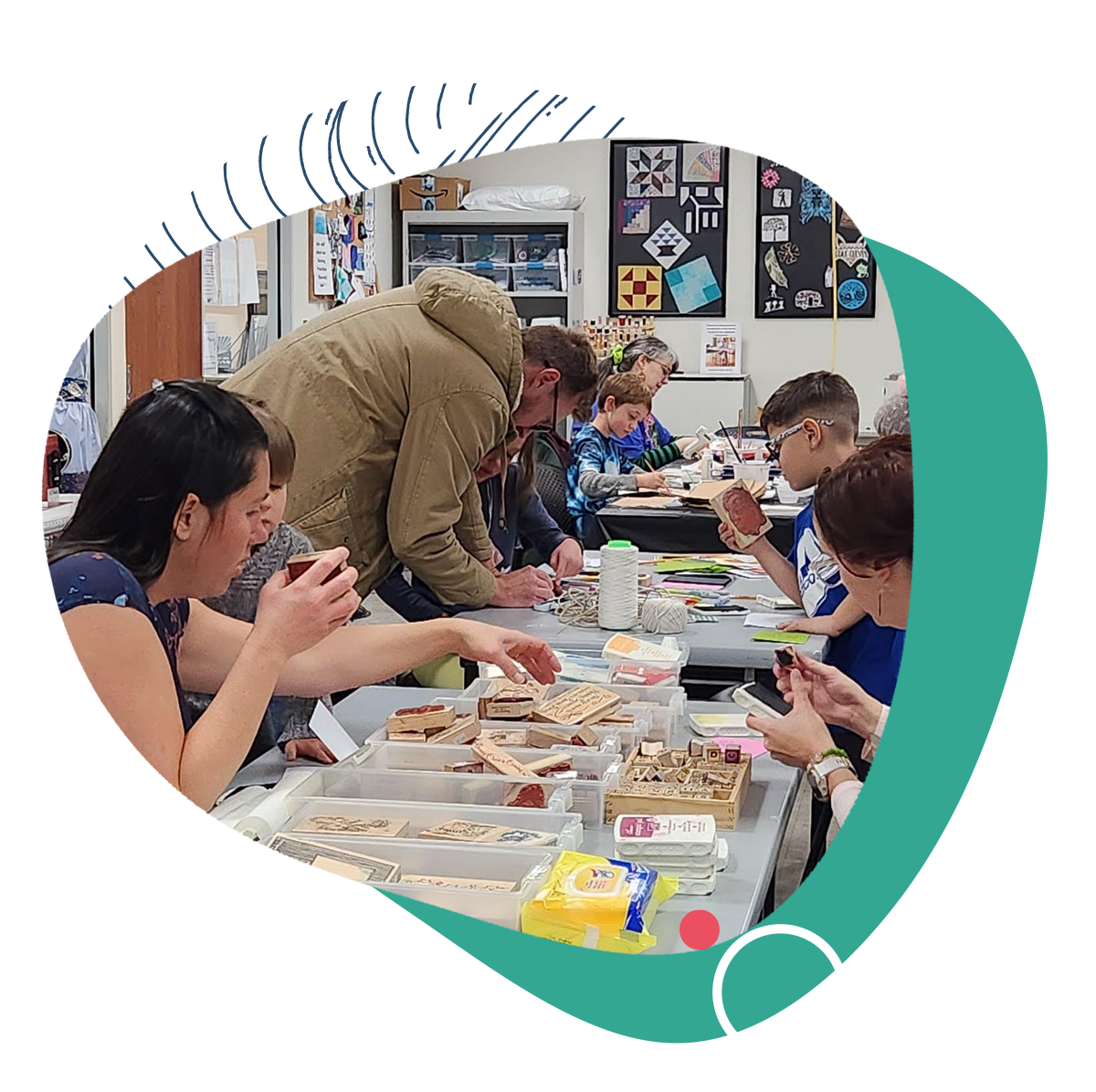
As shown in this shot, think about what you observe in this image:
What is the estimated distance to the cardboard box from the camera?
2131 mm

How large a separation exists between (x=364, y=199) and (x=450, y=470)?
38 centimetres

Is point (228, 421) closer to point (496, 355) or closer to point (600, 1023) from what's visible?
point (496, 355)

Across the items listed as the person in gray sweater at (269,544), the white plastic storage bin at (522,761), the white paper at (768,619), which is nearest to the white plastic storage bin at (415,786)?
the white plastic storage bin at (522,761)

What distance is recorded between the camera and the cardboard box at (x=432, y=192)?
2.13 metres

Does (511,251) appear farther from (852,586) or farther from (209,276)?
(852,586)

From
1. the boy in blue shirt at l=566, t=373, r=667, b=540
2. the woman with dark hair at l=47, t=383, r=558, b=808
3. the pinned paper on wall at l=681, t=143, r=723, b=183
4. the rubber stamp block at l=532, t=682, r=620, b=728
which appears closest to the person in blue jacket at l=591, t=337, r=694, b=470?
the boy in blue shirt at l=566, t=373, r=667, b=540

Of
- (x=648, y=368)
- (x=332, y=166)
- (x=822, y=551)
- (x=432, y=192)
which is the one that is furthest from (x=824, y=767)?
(x=332, y=166)

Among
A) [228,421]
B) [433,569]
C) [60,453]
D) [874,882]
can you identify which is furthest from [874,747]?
[60,453]

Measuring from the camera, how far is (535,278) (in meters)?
2.17

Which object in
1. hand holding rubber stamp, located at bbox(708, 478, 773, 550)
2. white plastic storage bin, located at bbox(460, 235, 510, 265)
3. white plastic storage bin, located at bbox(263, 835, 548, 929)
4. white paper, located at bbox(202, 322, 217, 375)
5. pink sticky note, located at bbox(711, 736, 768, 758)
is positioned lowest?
white plastic storage bin, located at bbox(263, 835, 548, 929)

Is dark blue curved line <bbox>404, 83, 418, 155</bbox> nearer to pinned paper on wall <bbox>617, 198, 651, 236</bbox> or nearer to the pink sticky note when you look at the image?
pinned paper on wall <bbox>617, 198, 651, 236</bbox>

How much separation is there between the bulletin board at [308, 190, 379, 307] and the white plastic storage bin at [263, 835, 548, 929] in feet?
2.39

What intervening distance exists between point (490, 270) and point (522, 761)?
67 centimetres

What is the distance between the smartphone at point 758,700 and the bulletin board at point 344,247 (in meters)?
0.76
